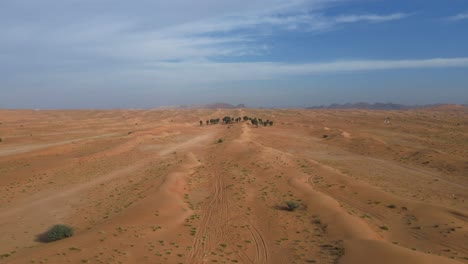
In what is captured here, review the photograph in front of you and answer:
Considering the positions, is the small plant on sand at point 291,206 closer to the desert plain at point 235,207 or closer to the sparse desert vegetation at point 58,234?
the desert plain at point 235,207

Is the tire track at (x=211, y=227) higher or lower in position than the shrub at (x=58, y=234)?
lower

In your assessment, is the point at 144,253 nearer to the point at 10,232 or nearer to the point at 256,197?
the point at 10,232

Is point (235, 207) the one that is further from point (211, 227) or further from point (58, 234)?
point (58, 234)

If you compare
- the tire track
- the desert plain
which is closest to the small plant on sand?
the desert plain

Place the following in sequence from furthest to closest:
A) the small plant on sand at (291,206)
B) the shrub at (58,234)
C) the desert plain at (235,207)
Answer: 1. the small plant on sand at (291,206)
2. the shrub at (58,234)
3. the desert plain at (235,207)

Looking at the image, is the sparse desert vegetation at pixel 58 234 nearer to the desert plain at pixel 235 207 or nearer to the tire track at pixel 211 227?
the desert plain at pixel 235 207

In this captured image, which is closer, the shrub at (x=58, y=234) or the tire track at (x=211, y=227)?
the tire track at (x=211, y=227)

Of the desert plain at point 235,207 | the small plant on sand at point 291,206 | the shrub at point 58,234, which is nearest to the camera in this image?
the desert plain at point 235,207

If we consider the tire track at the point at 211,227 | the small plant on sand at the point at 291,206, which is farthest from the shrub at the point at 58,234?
the small plant on sand at the point at 291,206

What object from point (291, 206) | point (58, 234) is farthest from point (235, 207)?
point (58, 234)

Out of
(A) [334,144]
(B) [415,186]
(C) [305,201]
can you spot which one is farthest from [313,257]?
(A) [334,144]
